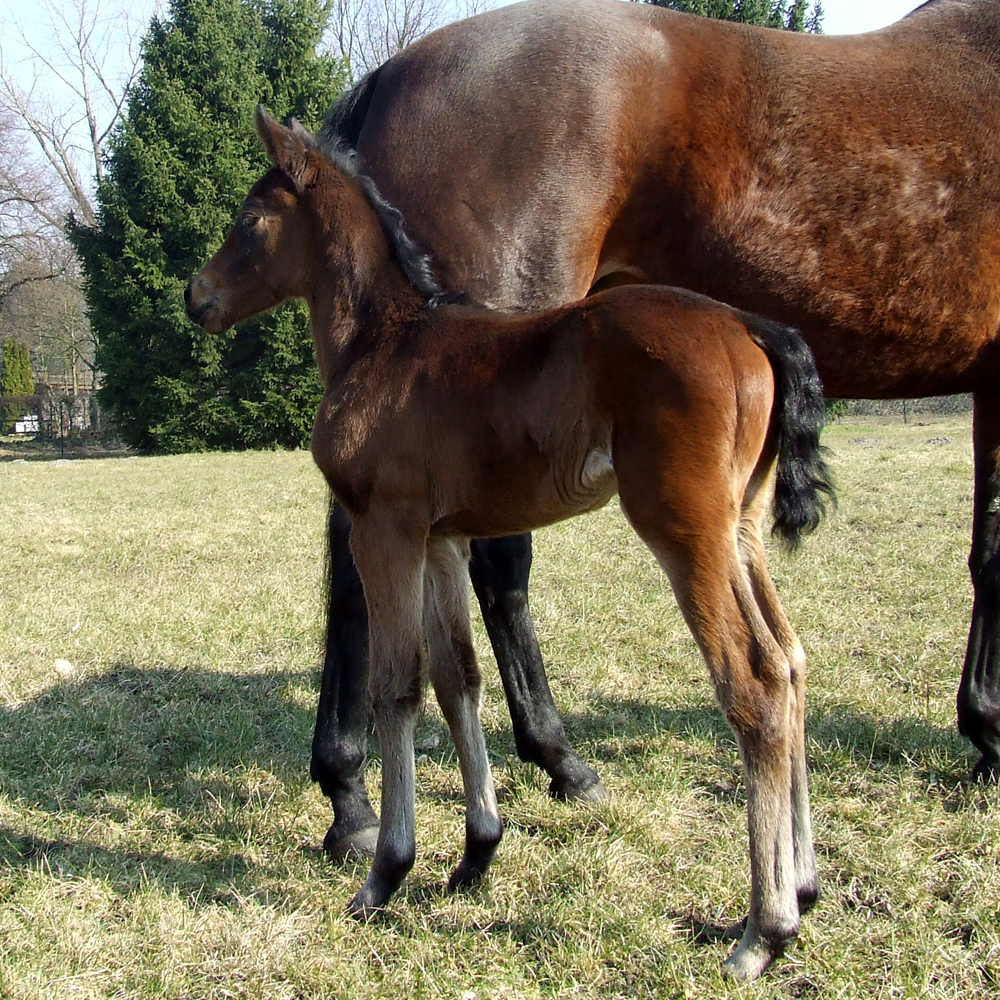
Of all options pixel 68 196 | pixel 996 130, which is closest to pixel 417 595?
pixel 996 130

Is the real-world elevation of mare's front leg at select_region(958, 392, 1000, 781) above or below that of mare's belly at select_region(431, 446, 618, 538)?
below

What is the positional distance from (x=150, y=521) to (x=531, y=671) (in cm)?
681

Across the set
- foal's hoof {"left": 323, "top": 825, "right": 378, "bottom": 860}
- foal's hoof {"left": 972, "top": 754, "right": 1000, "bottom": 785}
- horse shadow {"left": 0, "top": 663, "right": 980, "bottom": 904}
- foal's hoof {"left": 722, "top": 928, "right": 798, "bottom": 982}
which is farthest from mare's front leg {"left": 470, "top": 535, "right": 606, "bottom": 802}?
foal's hoof {"left": 972, "top": 754, "right": 1000, "bottom": 785}

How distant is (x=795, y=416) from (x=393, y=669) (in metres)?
1.20

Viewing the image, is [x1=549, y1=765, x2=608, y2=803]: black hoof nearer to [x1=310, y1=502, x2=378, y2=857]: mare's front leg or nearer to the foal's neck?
[x1=310, y1=502, x2=378, y2=857]: mare's front leg

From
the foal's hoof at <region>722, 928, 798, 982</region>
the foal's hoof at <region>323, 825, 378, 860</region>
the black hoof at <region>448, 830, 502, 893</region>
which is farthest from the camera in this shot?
the foal's hoof at <region>323, 825, 378, 860</region>

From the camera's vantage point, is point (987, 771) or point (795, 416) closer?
point (795, 416)

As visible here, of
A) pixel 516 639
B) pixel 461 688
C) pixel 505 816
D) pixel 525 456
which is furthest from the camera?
pixel 516 639

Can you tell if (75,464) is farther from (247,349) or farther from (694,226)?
(694,226)

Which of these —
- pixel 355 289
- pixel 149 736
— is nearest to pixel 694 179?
pixel 355 289

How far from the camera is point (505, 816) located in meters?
3.08

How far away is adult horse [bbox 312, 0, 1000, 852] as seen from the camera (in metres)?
2.73

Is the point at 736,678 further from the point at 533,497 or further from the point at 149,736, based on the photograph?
the point at 149,736

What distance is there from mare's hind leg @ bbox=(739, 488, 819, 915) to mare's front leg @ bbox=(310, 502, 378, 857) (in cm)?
122
